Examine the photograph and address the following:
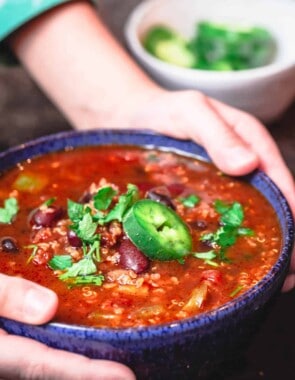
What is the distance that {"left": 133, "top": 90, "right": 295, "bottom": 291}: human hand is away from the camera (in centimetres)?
139

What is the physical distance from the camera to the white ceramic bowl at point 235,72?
6.55 feet

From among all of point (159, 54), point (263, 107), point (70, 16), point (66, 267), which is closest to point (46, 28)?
point (70, 16)

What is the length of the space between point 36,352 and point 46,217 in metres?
0.27

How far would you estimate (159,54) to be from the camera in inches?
85.6

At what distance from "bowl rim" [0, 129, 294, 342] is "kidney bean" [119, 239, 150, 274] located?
0.15m

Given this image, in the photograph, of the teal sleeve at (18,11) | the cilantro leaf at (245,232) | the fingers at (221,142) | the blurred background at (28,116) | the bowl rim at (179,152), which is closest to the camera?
→ the bowl rim at (179,152)

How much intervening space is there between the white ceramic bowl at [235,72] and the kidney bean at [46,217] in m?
0.82

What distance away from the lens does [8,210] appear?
1.32 meters

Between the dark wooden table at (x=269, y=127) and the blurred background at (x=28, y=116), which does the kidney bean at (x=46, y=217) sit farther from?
the blurred background at (x=28, y=116)

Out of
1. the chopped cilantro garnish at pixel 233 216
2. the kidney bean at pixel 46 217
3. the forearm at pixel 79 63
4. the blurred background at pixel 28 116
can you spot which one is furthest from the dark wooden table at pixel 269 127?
the kidney bean at pixel 46 217

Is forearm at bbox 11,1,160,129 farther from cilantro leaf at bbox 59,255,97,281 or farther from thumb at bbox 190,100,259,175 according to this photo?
cilantro leaf at bbox 59,255,97,281

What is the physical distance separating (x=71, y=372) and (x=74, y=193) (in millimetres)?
410

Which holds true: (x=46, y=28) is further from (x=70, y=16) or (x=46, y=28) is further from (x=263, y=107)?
(x=263, y=107)

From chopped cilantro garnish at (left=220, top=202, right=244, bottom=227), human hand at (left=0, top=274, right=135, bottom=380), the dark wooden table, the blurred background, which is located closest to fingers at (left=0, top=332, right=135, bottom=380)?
human hand at (left=0, top=274, right=135, bottom=380)
